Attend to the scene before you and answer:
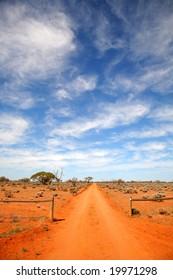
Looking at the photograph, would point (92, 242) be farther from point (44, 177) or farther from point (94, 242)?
point (44, 177)

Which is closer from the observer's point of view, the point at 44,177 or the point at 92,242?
the point at 92,242

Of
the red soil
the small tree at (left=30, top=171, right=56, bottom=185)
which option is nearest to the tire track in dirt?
the red soil

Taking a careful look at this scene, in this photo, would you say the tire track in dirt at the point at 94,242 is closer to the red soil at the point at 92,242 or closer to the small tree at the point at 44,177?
the red soil at the point at 92,242

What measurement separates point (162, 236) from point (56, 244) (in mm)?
5219

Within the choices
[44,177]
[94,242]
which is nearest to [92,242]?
[94,242]

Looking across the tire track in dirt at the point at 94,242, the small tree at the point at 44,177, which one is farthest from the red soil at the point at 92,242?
the small tree at the point at 44,177

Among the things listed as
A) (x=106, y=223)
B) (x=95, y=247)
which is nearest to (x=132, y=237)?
(x=95, y=247)

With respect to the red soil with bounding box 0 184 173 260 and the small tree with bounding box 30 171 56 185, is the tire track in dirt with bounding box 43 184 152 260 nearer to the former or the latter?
the red soil with bounding box 0 184 173 260

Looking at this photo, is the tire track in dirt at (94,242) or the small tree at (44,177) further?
the small tree at (44,177)

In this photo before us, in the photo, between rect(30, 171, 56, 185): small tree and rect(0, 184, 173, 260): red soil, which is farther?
rect(30, 171, 56, 185): small tree

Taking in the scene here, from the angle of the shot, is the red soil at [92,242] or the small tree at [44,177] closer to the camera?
the red soil at [92,242]

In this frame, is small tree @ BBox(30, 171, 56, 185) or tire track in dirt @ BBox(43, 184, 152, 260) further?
small tree @ BBox(30, 171, 56, 185)
